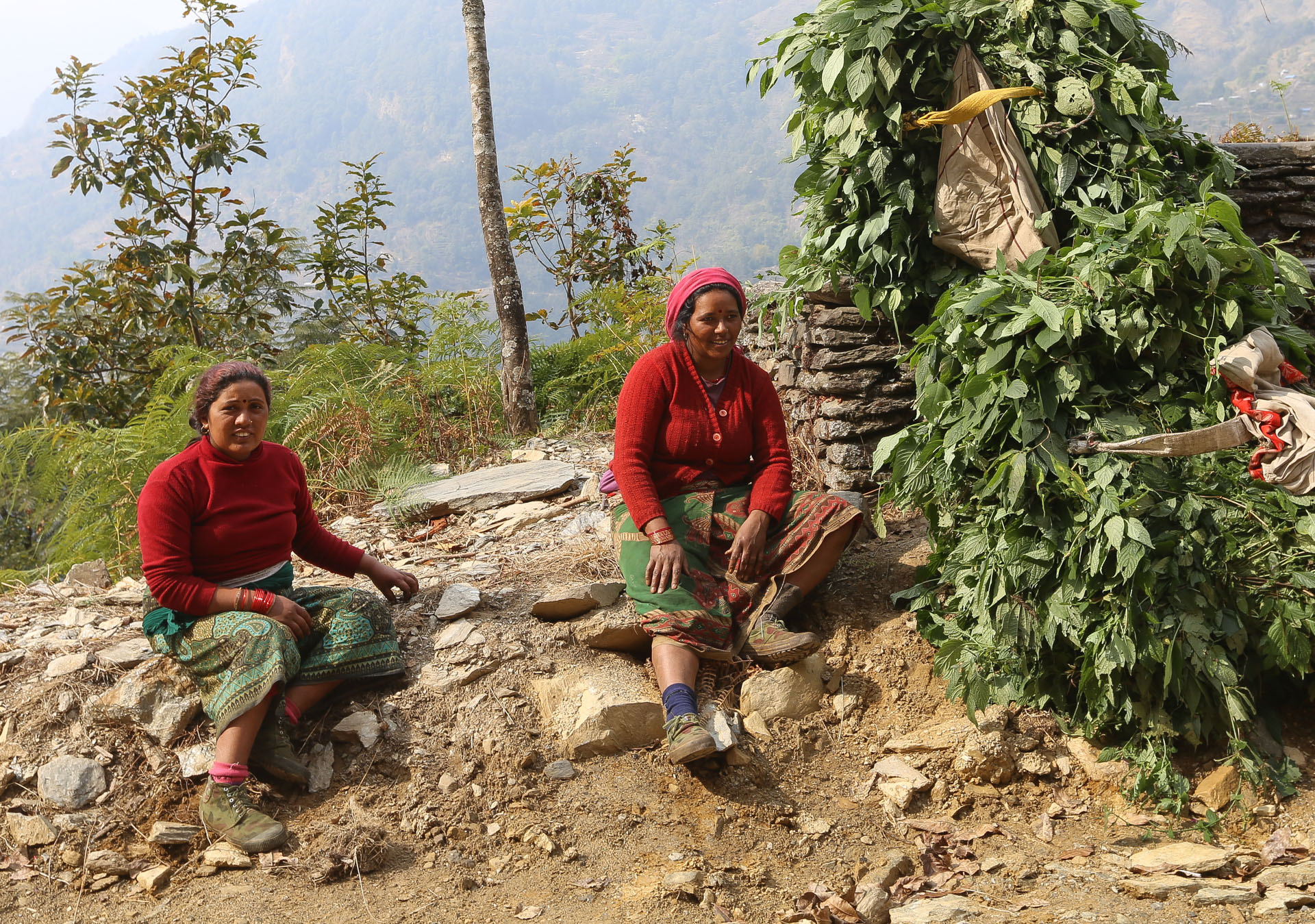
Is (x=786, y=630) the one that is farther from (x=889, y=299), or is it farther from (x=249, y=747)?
(x=249, y=747)

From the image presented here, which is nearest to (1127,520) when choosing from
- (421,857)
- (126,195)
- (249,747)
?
(421,857)

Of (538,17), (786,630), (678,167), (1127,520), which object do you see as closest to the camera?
(1127,520)

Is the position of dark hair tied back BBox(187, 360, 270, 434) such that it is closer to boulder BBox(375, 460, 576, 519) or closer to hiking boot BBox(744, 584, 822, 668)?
hiking boot BBox(744, 584, 822, 668)

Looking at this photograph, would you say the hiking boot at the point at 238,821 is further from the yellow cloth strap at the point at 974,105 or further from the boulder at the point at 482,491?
the yellow cloth strap at the point at 974,105

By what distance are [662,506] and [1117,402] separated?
163 centimetres

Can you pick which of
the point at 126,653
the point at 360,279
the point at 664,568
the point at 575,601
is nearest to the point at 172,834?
the point at 126,653

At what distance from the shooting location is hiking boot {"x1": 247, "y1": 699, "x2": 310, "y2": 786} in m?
2.92

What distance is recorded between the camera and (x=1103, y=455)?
2.80 m

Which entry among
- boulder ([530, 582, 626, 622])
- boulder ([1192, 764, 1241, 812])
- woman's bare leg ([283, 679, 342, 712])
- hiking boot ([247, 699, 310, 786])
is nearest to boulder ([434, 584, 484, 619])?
boulder ([530, 582, 626, 622])

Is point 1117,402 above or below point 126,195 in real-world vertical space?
below

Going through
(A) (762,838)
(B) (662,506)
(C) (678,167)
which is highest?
(C) (678,167)

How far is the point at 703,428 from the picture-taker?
11.5 ft

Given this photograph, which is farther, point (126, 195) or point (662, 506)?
point (126, 195)

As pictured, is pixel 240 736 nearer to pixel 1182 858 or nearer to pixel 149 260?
pixel 1182 858
